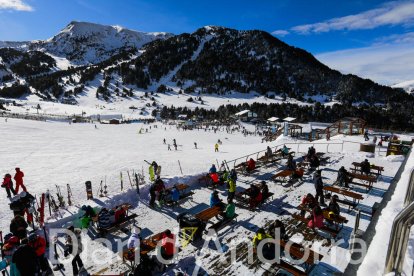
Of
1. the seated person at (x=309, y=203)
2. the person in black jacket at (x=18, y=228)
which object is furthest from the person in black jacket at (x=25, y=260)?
the seated person at (x=309, y=203)

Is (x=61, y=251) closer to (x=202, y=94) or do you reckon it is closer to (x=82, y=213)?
(x=82, y=213)

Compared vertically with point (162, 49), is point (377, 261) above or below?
below

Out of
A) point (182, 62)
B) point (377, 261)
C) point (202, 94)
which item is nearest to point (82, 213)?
point (377, 261)

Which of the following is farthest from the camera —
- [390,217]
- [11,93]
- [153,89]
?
[153,89]

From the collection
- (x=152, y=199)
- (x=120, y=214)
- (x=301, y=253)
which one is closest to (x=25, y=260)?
(x=120, y=214)

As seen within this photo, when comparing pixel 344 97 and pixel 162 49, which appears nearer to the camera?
pixel 344 97

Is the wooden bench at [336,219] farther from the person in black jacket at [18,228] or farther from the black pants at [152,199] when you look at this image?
the person in black jacket at [18,228]

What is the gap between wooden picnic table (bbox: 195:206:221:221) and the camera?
31.8 ft

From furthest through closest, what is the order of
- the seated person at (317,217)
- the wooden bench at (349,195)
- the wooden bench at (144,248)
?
the wooden bench at (349,195)
the seated person at (317,217)
the wooden bench at (144,248)

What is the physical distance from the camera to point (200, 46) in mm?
194000

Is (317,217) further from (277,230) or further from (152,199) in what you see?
(152,199)

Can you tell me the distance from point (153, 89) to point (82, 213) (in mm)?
139018

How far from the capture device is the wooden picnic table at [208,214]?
9.70m

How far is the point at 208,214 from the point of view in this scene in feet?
32.7
